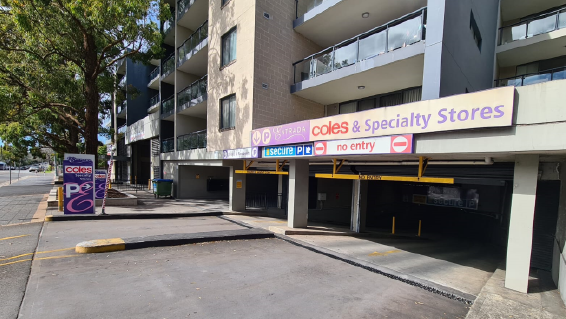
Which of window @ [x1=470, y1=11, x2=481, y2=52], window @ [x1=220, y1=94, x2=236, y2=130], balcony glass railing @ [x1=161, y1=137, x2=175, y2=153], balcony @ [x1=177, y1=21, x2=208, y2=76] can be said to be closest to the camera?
window @ [x1=470, y1=11, x2=481, y2=52]

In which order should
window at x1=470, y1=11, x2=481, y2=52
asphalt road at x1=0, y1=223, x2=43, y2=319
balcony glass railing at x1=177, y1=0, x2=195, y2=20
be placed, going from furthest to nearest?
balcony glass railing at x1=177, y1=0, x2=195, y2=20 < window at x1=470, y1=11, x2=481, y2=52 < asphalt road at x1=0, y1=223, x2=43, y2=319

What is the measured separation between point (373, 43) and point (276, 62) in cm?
426

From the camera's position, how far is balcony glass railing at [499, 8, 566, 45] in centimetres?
1094

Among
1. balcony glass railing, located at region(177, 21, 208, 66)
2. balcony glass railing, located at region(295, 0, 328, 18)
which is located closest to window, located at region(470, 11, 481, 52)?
balcony glass railing, located at region(295, 0, 328, 18)

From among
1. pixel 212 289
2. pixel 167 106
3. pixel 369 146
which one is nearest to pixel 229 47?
pixel 167 106

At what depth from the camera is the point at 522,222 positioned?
4914 millimetres

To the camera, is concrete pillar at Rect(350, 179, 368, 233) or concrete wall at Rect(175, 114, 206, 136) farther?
concrete wall at Rect(175, 114, 206, 136)

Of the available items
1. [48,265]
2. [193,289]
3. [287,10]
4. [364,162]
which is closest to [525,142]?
[364,162]

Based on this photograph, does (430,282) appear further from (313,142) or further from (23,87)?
(23,87)

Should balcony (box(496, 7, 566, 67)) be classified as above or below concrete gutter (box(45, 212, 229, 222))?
above

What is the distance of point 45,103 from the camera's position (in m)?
14.9

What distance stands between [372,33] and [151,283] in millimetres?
10133

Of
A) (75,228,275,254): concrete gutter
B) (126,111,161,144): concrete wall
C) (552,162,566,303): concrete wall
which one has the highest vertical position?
(126,111,161,144): concrete wall

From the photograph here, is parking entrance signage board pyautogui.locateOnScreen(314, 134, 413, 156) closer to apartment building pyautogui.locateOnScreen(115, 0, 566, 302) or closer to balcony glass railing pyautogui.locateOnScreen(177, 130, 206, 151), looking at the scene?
apartment building pyautogui.locateOnScreen(115, 0, 566, 302)
